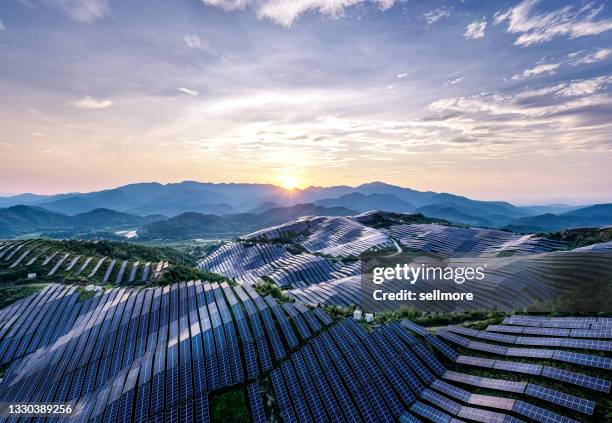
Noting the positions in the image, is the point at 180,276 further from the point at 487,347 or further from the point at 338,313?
the point at 487,347

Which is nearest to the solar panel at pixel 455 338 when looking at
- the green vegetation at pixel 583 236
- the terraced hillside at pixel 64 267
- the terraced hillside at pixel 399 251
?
the terraced hillside at pixel 399 251

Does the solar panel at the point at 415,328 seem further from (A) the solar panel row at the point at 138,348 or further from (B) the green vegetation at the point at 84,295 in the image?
(B) the green vegetation at the point at 84,295

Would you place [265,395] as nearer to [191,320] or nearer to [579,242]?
[191,320]

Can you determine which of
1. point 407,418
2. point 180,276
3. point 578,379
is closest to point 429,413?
point 407,418

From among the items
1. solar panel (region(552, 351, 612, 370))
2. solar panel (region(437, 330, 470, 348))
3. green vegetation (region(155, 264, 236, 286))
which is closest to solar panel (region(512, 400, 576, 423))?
solar panel (region(552, 351, 612, 370))

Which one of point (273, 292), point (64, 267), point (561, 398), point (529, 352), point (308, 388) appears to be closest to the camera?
point (561, 398)

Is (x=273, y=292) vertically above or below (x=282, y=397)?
above
